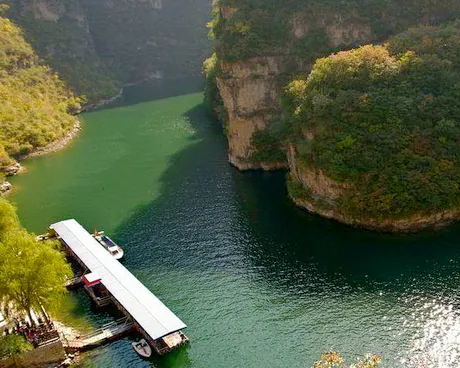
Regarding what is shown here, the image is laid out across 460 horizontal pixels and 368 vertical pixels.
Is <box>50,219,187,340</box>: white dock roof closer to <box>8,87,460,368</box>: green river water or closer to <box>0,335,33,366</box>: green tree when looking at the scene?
<box>8,87,460,368</box>: green river water

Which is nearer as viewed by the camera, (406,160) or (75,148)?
(406,160)

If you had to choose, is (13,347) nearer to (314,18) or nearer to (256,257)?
(256,257)

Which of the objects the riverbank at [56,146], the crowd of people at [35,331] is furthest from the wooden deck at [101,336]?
the riverbank at [56,146]

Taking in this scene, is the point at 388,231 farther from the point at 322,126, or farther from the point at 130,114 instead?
the point at 130,114

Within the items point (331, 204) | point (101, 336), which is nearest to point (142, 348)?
point (101, 336)

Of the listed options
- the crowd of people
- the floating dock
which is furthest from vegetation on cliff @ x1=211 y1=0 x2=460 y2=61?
the crowd of people

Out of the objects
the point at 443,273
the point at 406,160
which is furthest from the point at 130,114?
the point at 443,273
